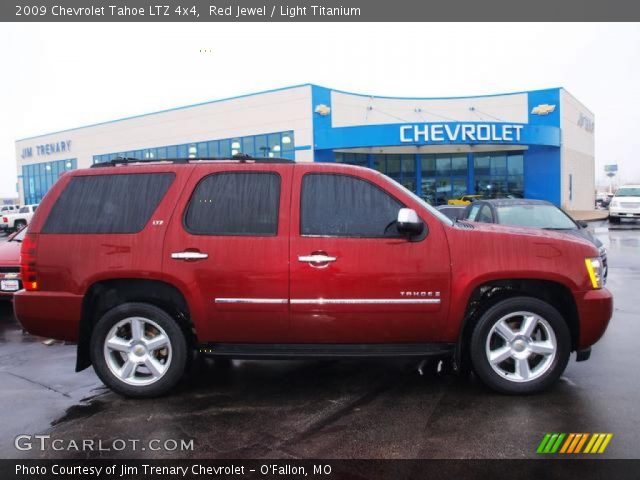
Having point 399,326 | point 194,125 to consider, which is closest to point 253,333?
point 399,326

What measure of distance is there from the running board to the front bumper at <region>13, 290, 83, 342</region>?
1202 millimetres

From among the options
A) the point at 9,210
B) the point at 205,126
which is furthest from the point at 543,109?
the point at 9,210

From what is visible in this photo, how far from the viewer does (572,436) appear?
11.2 ft

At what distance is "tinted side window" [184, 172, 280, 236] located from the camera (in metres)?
4.18

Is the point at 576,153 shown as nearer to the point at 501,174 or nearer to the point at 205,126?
the point at 501,174

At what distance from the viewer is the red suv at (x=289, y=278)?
13.2 ft

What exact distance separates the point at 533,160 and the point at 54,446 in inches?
1350

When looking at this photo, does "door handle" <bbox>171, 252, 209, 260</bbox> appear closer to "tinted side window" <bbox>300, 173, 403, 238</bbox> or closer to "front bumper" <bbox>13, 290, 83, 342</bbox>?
"tinted side window" <bbox>300, 173, 403, 238</bbox>

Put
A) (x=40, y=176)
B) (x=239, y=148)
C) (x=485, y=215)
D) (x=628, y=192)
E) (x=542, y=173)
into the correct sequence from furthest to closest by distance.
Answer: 1. (x=40, y=176)
2. (x=542, y=173)
3. (x=239, y=148)
4. (x=628, y=192)
5. (x=485, y=215)

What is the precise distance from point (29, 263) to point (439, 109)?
31.9 metres

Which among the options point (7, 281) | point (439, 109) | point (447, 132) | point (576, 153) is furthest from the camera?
point (576, 153)

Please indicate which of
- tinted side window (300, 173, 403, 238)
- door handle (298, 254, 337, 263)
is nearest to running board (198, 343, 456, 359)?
door handle (298, 254, 337, 263)

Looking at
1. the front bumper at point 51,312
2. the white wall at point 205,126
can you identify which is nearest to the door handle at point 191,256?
the front bumper at point 51,312

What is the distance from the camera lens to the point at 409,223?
3898 millimetres
